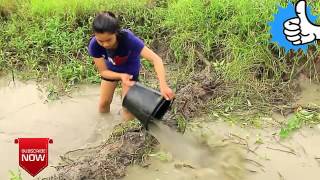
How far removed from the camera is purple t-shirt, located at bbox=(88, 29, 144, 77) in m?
3.58

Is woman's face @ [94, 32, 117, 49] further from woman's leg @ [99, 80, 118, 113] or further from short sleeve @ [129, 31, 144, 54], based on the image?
woman's leg @ [99, 80, 118, 113]

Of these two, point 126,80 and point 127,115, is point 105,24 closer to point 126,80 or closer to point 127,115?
point 126,80

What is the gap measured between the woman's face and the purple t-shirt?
11 cm

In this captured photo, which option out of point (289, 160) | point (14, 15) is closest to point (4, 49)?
point (14, 15)

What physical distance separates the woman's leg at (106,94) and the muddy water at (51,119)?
0.27 feet

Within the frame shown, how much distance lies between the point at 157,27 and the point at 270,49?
125cm

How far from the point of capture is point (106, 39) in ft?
10.9

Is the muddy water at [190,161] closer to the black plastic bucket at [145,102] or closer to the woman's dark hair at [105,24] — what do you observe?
Answer: the black plastic bucket at [145,102]

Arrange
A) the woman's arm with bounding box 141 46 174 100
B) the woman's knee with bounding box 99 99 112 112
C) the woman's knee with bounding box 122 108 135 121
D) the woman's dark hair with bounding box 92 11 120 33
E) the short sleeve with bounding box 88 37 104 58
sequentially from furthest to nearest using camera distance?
1. the woman's knee with bounding box 99 99 112 112
2. the woman's knee with bounding box 122 108 135 121
3. the short sleeve with bounding box 88 37 104 58
4. the woman's arm with bounding box 141 46 174 100
5. the woman's dark hair with bounding box 92 11 120 33

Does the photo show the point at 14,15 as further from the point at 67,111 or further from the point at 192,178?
the point at 192,178

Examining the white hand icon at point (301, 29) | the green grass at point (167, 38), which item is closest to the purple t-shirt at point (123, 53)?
the green grass at point (167, 38)

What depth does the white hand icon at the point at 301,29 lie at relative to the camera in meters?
4.20

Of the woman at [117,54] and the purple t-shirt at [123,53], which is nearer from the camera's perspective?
the woman at [117,54]

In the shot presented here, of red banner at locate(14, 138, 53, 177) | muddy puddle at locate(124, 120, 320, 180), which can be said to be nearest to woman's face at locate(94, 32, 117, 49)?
muddy puddle at locate(124, 120, 320, 180)
